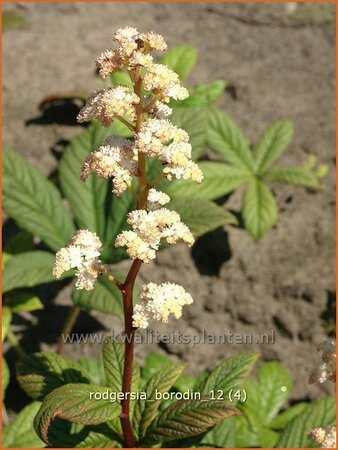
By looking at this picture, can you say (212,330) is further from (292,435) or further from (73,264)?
(73,264)

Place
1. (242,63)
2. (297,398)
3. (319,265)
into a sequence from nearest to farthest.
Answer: (297,398) < (319,265) < (242,63)

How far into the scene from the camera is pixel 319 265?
3.48 meters

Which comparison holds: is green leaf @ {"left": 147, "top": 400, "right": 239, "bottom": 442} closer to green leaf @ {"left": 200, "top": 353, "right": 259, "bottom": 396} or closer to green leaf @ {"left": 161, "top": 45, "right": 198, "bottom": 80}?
green leaf @ {"left": 200, "top": 353, "right": 259, "bottom": 396}

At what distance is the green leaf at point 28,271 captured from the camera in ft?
9.02

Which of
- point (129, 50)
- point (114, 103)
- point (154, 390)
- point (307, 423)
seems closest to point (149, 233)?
point (114, 103)

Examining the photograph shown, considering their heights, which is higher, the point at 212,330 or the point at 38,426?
the point at 212,330

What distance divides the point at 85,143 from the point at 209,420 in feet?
5.06

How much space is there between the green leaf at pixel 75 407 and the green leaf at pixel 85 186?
41.8 inches

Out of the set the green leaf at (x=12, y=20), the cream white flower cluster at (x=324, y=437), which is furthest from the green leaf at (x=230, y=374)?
the green leaf at (x=12, y=20)

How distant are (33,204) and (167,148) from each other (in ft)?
4.91

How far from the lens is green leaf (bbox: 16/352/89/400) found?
2193mm

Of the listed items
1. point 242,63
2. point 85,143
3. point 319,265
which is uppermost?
point 242,63

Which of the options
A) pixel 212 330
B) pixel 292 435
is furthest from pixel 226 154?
pixel 292 435

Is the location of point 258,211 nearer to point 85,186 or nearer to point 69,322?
point 85,186
